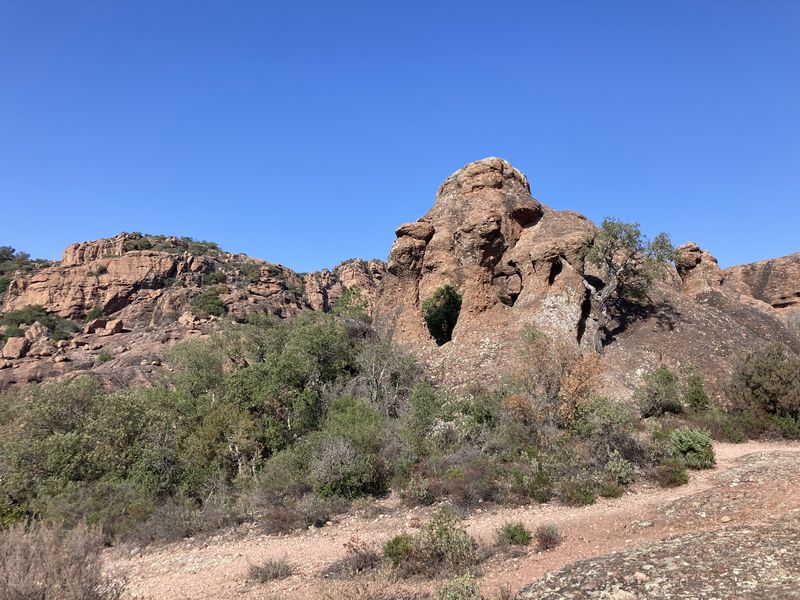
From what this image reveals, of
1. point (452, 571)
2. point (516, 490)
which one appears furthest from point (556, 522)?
point (452, 571)

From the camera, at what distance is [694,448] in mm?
11734

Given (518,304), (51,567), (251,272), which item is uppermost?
(251,272)

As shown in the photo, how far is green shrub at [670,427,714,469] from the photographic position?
11430 mm

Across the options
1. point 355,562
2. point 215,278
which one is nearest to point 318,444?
point 355,562

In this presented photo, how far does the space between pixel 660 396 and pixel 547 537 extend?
1080 centimetres

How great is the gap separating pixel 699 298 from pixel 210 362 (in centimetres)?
2528

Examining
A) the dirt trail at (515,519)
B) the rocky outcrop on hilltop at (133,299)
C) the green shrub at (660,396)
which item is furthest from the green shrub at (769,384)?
the rocky outcrop on hilltop at (133,299)

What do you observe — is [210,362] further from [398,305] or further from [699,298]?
[699,298]

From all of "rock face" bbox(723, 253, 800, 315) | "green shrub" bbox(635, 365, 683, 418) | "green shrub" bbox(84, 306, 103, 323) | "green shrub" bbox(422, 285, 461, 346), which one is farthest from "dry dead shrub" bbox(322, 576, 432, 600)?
"green shrub" bbox(84, 306, 103, 323)

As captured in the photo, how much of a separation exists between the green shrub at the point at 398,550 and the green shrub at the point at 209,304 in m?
41.6

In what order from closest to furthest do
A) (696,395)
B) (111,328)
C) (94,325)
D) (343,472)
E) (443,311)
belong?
(343,472) → (696,395) → (443,311) → (111,328) → (94,325)

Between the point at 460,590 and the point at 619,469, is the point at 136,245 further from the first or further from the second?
the point at 460,590

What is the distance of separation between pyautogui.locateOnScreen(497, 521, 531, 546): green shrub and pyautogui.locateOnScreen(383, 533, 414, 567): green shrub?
1633 millimetres

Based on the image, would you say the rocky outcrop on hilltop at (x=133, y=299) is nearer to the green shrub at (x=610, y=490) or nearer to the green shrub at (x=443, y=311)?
the green shrub at (x=443, y=311)
